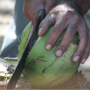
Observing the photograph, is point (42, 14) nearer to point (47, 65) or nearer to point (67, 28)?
point (67, 28)

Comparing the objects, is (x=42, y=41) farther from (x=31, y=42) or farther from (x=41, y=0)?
(x=41, y=0)

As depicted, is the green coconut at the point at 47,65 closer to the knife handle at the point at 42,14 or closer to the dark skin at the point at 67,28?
the dark skin at the point at 67,28

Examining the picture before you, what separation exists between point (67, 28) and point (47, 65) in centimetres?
29

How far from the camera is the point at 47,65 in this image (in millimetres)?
1297

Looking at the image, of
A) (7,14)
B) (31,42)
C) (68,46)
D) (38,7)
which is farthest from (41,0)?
(7,14)

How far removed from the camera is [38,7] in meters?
1.83

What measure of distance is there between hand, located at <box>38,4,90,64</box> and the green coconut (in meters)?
0.04

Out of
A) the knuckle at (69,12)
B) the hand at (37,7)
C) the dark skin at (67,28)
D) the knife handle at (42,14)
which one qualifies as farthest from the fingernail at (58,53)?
the hand at (37,7)

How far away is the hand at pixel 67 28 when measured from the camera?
4.14 feet

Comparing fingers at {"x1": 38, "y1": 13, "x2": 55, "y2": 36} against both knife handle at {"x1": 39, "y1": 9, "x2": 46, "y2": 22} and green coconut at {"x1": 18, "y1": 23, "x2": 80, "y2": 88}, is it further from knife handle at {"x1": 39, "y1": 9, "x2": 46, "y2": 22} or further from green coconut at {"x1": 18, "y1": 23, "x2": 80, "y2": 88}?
knife handle at {"x1": 39, "y1": 9, "x2": 46, "y2": 22}

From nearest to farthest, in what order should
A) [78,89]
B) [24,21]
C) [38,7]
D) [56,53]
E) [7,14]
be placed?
[56,53]
[78,89]
[38,7]
[24,21]
[7,14]

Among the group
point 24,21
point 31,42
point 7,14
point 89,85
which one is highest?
point 31,42

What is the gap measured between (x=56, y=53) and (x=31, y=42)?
25 centimetres

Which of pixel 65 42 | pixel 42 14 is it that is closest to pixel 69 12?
pixel 65 42
